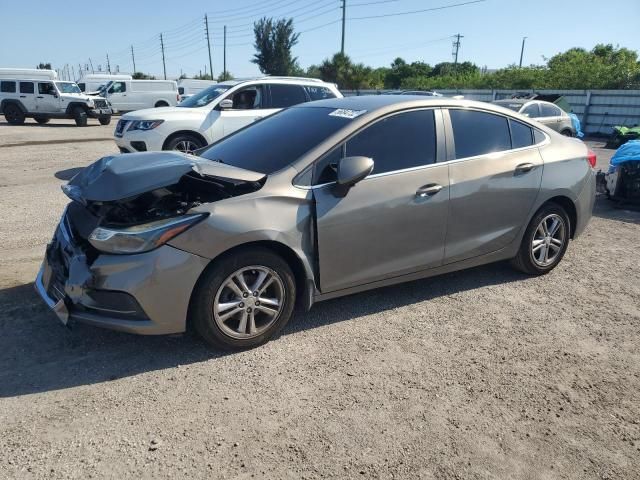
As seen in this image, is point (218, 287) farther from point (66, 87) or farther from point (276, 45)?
point (276, 45)

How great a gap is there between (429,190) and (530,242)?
142 cm

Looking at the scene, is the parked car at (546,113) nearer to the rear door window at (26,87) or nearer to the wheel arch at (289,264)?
the wheel arch at (289,264)

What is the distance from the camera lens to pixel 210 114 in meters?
9.65

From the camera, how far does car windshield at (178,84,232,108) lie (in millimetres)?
9977

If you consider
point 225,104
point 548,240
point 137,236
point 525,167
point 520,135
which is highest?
point 225,104

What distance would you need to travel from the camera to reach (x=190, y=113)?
376 inches

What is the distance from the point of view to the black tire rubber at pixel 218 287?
10.4 feet

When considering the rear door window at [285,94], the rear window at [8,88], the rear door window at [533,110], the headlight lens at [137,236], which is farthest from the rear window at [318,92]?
the rear window at [8,88]

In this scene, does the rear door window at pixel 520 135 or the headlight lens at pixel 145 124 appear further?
the headlight lens at pixel 145 124

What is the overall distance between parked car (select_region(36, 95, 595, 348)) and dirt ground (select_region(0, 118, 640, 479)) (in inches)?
12.8

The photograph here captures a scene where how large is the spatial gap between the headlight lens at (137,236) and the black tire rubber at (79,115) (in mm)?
23101

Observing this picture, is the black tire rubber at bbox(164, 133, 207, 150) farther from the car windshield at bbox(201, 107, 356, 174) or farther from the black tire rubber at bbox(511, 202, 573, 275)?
the black tire rubber at bbox(511, 202, 573, 275)

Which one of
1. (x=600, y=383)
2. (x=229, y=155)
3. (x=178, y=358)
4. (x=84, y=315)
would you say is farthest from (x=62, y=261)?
(x=600, y=383)

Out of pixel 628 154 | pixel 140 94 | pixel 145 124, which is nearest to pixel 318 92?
pixel 145 124
